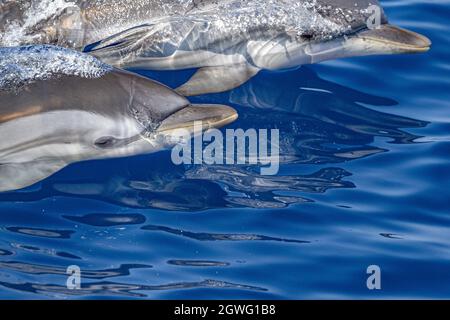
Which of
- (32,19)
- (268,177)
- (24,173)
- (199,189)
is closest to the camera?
(24,173)

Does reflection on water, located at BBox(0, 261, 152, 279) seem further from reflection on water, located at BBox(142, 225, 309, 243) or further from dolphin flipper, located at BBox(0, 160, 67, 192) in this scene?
dolphin flipper, located at BBox(0, 160, 67, 192)

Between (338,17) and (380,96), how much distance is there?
0.79m

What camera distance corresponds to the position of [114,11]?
9.24 m

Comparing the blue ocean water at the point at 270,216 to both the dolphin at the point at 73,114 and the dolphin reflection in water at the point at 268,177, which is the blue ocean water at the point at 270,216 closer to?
the dolphin reflection in water at the point at 268,177

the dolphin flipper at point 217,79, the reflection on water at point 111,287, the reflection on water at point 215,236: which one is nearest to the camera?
the reflection on water at point 111,287

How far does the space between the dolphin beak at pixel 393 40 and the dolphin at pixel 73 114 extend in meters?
1.91

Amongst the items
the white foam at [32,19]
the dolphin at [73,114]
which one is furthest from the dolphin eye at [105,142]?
the white foam at [32,19]

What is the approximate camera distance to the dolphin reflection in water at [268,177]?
7.74m

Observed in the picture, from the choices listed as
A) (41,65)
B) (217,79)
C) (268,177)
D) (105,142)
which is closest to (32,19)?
(41,65)

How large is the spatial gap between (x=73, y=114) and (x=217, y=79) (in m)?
2.06

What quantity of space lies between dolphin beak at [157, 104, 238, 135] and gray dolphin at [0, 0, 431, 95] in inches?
42.0

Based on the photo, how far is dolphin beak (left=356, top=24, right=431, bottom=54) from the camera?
919cm

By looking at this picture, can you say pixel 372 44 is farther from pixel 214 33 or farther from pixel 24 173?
pixel 24 173

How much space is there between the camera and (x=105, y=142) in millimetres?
7914
